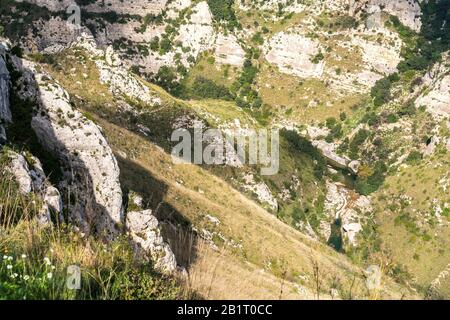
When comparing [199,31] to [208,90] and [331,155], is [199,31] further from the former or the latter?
→ [331,155]

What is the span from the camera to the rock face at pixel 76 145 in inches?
798

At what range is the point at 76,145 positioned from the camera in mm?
21219

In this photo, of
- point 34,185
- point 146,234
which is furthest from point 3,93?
point 146,234

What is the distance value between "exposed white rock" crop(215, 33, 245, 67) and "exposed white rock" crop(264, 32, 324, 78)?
11.5m

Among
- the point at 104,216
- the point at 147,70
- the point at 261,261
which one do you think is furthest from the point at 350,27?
the point at 104,216

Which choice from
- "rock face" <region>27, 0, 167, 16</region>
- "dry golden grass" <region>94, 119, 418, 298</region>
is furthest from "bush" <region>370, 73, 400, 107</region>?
"dry golden grass" <region>94, 119, 418, 298</region>

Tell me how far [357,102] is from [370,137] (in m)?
17.0

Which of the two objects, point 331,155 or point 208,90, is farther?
point 208,90

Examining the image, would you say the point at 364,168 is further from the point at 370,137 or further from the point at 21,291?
the point at 21,291

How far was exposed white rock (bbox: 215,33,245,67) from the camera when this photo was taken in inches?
6737

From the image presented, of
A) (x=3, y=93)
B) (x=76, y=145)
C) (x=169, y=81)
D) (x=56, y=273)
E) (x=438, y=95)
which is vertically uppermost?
(x=3, y=93)

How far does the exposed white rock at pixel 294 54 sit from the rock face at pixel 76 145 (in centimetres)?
15265

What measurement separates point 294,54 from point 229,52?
1014 inches

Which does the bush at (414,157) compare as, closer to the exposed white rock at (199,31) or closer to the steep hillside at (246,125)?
the steep hillside at (246,125)
